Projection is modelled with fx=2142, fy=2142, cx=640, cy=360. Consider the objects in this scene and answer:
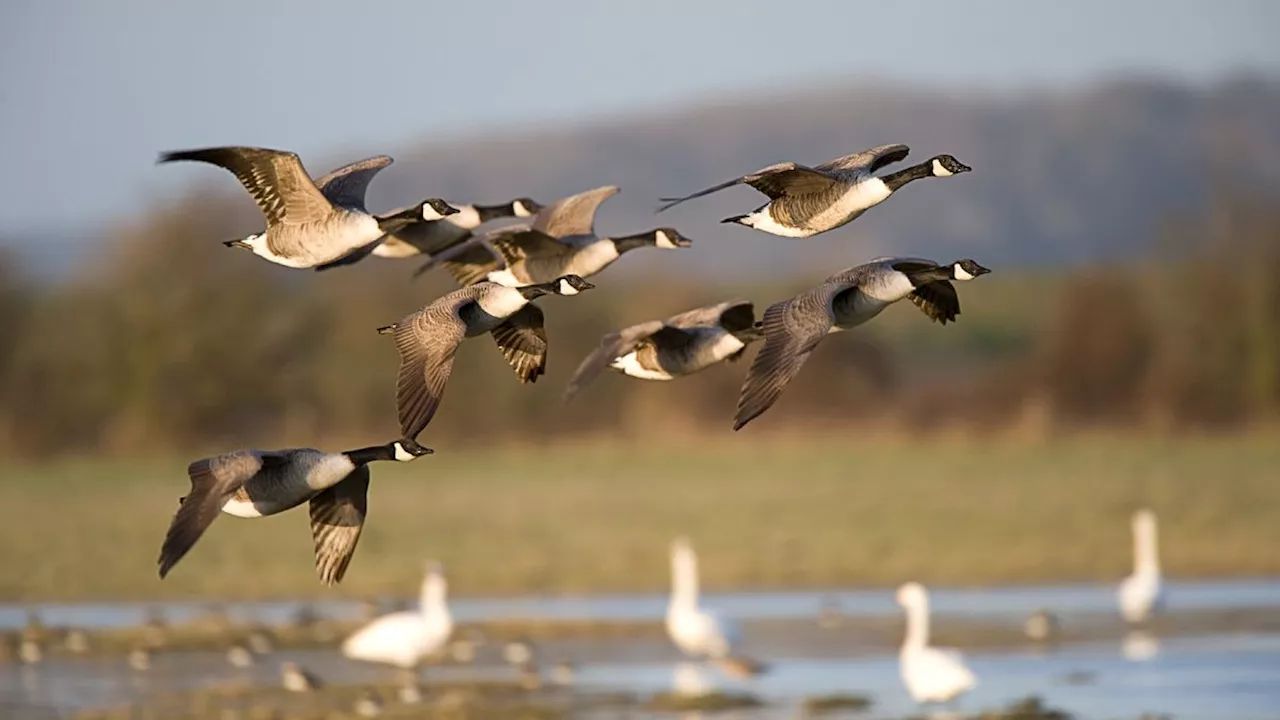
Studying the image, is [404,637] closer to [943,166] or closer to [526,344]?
[526,344]

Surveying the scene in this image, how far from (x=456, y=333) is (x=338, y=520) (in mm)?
1672

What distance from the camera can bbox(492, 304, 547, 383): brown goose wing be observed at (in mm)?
12562

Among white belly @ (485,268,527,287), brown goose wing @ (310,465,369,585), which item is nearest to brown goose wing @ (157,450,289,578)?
brown goose wing @ (310,465,369,585)

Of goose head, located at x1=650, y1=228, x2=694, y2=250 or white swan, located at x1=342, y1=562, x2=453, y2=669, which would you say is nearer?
goose head, located at x1=650, y1=228, x2=694, y2=250

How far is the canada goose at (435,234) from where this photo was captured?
13469 millimetres

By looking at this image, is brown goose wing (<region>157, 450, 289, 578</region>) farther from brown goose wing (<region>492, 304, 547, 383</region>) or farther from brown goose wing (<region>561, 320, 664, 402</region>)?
brown goose wing (<region>561, 320, 664, 402</region>)

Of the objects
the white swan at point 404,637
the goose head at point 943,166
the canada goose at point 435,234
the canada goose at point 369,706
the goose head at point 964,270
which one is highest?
the goose head at point 943,166

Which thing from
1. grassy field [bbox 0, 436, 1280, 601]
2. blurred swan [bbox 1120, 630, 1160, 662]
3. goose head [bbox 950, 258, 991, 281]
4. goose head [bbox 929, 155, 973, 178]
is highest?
grassy field [bbox 0, 436, 1280, 601]

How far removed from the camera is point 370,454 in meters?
12.0

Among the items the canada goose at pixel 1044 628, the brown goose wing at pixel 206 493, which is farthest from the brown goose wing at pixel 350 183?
the canada goose at pixel 1044 628

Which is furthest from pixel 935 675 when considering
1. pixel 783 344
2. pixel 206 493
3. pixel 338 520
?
pixel 206 493

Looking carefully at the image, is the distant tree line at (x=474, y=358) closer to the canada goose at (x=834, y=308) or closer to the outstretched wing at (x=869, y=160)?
the outstretched wing at (x=869, y=160)

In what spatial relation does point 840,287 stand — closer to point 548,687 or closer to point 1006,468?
point 548,687

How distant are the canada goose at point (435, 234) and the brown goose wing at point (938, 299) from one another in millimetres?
2741
